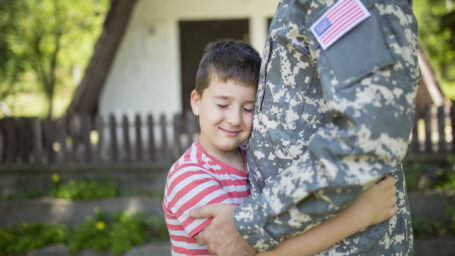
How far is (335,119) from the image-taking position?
116cm

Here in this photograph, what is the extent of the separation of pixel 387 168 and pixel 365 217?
206mm

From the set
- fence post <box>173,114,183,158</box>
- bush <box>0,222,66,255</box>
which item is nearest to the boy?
bush <box>0,222,66,255</box>

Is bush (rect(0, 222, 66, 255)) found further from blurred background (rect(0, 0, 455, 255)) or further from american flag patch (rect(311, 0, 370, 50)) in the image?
american flag patch (rect(311, 0, 370, 50))

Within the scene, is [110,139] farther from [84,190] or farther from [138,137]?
[84,190]

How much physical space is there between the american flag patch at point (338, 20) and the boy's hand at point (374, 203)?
1.53ft

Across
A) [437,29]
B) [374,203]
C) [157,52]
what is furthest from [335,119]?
[437,29]

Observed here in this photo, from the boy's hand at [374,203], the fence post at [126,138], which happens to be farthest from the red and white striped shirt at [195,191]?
the fence post at [126,138]

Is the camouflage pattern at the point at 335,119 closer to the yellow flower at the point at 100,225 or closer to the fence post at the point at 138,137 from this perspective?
the yellow flower at the point at 100,225

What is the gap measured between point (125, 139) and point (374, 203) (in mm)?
5434

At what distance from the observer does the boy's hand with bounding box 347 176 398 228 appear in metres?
1.23

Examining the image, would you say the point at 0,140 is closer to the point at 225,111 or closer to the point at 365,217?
the point at 225,111

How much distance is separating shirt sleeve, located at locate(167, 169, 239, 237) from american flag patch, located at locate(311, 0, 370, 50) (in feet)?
2.10

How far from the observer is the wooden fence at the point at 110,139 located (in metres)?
6.11

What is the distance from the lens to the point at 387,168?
3.63 feet
